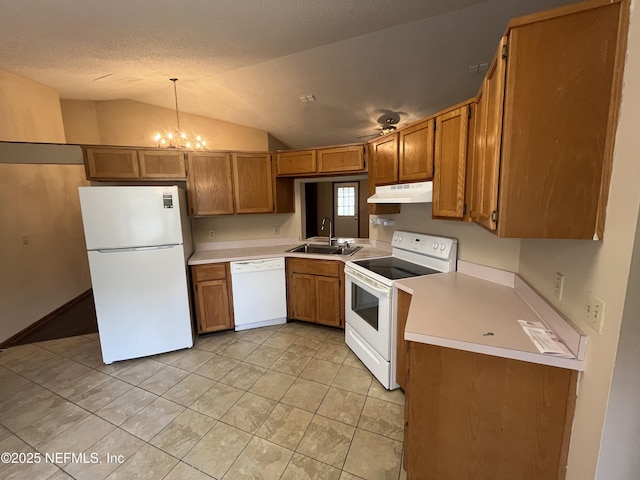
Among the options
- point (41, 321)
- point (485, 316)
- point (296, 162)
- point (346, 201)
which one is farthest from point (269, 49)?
point (346, 201)

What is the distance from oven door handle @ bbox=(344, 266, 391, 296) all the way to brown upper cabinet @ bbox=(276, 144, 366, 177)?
1.15 metres

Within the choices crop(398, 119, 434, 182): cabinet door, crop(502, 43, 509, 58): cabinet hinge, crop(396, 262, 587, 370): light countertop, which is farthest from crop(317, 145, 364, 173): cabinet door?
crop(502, 43, 509, 58): cabinet hinge

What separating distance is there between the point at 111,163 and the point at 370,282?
299 cm

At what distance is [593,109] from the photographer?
36.2 inches

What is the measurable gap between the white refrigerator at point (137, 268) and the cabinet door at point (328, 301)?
141cm

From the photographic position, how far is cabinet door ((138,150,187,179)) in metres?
2.96

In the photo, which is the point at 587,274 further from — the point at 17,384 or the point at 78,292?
the point at 78,292

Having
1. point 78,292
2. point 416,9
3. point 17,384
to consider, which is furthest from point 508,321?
point 78,292

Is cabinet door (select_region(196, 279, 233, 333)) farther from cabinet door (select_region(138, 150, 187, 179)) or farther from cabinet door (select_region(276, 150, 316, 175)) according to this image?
cabinet door (select_region(276, 150, 316, 175))

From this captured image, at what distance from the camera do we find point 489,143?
1214mm

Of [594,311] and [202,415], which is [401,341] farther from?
[202,415]

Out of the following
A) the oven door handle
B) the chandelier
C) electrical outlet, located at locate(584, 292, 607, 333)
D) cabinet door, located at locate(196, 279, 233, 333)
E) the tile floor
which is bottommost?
the tile floor

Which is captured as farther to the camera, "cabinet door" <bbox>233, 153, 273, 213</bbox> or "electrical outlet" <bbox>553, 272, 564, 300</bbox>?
"cabinet door" <bbox>233, 153, 273, 213</bbox>

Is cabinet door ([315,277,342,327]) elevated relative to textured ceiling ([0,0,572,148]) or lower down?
lower down
